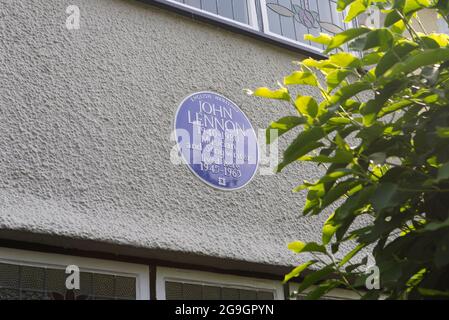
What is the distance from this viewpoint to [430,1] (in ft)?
10.8

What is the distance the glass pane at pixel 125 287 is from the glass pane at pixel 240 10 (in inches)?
91.9

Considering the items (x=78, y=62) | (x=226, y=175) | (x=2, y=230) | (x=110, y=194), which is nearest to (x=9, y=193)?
(x=2, y=230)

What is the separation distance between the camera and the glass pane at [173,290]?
488 centimetres

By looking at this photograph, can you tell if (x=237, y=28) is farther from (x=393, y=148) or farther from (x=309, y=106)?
(x=393, y=148)

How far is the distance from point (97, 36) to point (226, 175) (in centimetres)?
127

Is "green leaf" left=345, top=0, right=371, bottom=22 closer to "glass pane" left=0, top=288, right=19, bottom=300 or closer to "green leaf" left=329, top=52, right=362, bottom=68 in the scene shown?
"green leaf" left=329, top=52, right=362, bottom=68

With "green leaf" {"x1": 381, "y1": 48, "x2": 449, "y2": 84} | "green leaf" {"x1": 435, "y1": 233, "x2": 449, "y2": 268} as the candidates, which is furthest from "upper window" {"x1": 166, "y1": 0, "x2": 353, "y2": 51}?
"green leaf" {"x1": 435, "y1": 233, "x2": 449, "y2": 268}

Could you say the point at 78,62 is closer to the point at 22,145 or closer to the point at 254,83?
the point at 22,145

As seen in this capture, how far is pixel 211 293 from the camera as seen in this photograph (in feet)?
16.6

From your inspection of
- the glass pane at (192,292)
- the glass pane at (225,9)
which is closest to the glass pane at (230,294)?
the glass pane at (192,292)

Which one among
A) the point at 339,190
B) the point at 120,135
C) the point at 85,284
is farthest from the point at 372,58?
the point at 85,284

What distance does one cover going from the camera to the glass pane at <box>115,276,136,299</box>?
4.69 meters

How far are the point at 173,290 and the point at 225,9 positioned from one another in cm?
228
